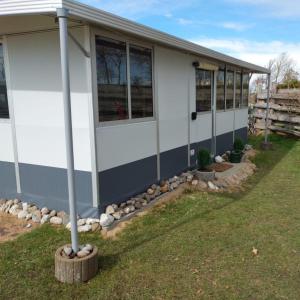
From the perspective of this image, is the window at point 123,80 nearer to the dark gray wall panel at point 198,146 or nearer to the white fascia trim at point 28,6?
the white fascia trim at point 28,6

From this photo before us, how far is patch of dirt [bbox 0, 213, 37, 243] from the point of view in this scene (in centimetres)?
403

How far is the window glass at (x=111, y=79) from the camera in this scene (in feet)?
13.6

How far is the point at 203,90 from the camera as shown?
737 cm

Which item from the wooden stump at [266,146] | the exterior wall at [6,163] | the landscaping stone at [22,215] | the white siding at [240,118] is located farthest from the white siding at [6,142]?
the wooden stump at [266,146]

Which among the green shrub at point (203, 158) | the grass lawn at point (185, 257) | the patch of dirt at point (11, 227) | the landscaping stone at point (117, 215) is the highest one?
the green shrub at point (203, 158)

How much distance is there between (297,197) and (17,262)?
4402 mm

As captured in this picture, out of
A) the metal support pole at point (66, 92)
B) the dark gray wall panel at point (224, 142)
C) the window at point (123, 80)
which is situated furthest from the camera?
the dark gray wall panel at point (224, 142)

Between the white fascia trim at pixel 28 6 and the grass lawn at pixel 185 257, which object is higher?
the white fascia trim at pixel 28 6

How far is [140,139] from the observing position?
503 centimetres

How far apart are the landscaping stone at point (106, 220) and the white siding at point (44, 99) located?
671mm

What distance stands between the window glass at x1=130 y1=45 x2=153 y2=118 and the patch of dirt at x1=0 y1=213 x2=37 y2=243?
2135 mm

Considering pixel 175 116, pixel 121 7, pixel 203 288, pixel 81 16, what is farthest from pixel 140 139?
pixel 121 7

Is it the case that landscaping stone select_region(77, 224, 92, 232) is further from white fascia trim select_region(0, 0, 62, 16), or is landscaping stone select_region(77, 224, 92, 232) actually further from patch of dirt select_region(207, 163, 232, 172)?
patch of dirt select_region(207, 163, 232, 172)

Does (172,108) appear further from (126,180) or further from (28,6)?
(28,6)
